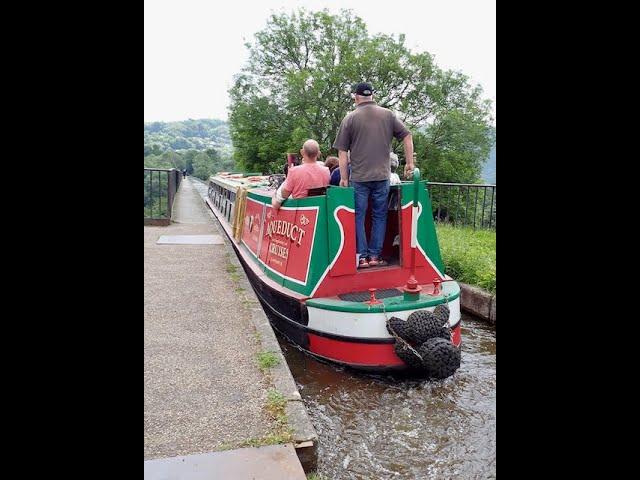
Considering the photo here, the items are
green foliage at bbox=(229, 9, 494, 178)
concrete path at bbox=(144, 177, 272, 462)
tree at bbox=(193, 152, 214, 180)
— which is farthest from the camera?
tree at bbox=(193, 152, 214, 180)

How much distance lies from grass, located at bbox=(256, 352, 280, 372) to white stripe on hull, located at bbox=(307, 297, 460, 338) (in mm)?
734

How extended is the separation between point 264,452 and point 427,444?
141 cm

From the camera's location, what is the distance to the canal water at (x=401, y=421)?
11.1 feet

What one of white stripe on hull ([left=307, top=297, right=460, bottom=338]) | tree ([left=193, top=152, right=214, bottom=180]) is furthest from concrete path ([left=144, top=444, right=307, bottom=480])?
tree ([left=193, top=152, right=214, bottom=180])

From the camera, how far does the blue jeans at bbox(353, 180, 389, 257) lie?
16.2ft

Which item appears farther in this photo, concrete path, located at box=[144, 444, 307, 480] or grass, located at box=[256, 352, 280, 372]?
grass, located at box=[256, 352, 280, 372]

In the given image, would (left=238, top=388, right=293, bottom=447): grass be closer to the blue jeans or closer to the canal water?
the canal water

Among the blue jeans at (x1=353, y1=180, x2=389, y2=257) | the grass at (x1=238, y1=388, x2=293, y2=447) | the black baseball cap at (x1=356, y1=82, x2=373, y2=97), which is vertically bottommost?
the grass at (x1=238, y1=388, x2=293, y2=447)

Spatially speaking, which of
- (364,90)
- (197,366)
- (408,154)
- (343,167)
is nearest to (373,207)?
(343,167)

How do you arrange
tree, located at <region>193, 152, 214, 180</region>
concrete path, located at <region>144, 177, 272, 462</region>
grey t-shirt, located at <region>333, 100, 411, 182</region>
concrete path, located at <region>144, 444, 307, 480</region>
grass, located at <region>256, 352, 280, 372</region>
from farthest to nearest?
1. tree, located at <region>193, 152, 214, 180</region>
2. grey t-shirt, located at <region>333, 100, 411, 182</region>
3. grass, located at <region>256, 352, 280, 372</region>
4. concrete path, located at <region>144, 177, 272, 462</region>
5. concrete path, located at <region>144, 444, 307, 480</region>

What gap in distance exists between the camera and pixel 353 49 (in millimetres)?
22734

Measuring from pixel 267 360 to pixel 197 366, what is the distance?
53 cm
